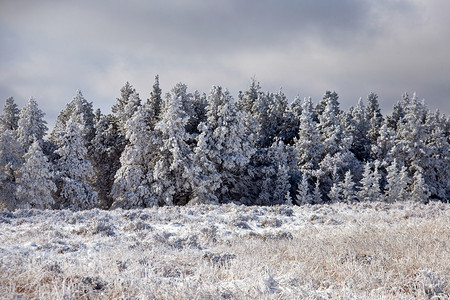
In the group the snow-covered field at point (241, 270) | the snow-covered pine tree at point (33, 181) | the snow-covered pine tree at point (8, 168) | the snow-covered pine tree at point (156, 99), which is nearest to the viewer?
the snow-covered field at point (241, 270)

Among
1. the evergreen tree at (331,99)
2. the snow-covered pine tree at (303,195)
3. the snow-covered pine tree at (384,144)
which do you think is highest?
the evergreen tree at (331,99)

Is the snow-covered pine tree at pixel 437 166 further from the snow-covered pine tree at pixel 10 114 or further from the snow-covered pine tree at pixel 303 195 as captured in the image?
the snow-covered pine tree at pixel 10 114

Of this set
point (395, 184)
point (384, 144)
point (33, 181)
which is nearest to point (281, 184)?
point (395, 184)

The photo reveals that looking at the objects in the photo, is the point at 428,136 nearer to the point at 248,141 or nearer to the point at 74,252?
the point at 248,141

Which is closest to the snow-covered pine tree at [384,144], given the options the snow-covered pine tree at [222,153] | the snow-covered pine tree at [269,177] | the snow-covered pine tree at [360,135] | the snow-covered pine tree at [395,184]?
the snow-covered pine tree at [360,135]

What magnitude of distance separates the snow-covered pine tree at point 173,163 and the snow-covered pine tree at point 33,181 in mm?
8404

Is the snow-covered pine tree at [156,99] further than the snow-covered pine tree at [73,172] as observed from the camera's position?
Yes

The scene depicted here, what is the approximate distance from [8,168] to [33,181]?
263 cm

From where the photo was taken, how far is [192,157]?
29.4 m

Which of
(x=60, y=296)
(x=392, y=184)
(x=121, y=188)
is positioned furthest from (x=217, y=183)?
(x=60, y=296)

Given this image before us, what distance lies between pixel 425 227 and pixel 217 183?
2212 cm

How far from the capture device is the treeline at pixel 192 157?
2859 centimetres

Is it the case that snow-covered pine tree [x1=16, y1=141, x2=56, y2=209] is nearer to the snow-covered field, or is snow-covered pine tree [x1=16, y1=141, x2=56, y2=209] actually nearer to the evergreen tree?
the snow-covered field

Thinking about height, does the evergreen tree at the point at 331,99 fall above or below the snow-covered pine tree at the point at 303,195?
above
